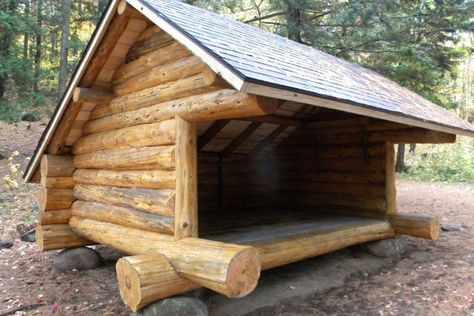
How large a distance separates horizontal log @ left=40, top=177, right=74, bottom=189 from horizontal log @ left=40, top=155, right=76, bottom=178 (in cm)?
5

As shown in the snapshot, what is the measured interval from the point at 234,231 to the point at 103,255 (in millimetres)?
2833

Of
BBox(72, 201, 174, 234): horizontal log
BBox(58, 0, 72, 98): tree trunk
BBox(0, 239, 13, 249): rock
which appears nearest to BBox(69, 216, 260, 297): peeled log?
BBox(72, 201, 174, 234): horizontal log

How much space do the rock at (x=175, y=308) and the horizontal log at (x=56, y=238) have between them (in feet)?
10.4

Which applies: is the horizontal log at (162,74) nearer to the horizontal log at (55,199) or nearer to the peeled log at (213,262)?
the peeled log at (213,262)

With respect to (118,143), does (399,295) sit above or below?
below

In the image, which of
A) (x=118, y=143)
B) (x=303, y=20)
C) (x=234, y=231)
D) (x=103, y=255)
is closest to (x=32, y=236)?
(x=103, y=255)

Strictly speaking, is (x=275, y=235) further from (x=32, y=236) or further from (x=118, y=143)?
(x=32, y=236)

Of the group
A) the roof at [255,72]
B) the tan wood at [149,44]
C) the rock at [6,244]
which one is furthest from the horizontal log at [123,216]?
the tan wood at [149,44]

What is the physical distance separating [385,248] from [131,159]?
4.40 metres

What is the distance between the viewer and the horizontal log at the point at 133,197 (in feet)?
14.0

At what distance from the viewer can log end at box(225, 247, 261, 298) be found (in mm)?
3375

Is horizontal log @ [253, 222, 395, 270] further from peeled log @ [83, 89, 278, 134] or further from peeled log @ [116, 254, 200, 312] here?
peeled log @ [83, 89, 278, 134]

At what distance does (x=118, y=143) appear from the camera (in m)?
5.35

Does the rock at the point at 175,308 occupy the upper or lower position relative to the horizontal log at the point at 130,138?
lower
